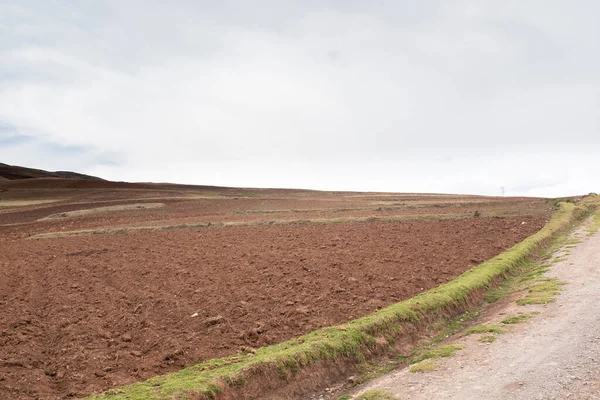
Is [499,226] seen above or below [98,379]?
above

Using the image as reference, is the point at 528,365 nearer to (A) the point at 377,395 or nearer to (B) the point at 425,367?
(B) the point at 425,367

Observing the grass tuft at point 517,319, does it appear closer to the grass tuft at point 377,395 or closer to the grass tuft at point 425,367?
the grass tuft at point 425,367

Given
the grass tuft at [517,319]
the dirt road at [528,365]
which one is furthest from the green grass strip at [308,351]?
the grass tuft at [517,319]

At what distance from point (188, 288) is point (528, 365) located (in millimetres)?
14008

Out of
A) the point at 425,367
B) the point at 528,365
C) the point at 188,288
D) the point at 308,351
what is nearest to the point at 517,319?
the point at 528,365

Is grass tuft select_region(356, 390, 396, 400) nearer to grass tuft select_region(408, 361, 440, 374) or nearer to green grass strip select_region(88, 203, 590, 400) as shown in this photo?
grass tuft select_region(408, 361, 440, 374)

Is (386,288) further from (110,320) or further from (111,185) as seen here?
(111,185)

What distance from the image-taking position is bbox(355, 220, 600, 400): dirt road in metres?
10.1

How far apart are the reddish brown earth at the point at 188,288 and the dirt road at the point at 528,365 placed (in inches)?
189

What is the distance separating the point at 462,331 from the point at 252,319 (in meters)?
7.20

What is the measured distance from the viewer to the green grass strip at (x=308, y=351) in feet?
36.7

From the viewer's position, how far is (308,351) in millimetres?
13414

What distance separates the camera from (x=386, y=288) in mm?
20344

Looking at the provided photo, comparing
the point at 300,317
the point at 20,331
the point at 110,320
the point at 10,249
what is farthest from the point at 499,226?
the point at 10,249
